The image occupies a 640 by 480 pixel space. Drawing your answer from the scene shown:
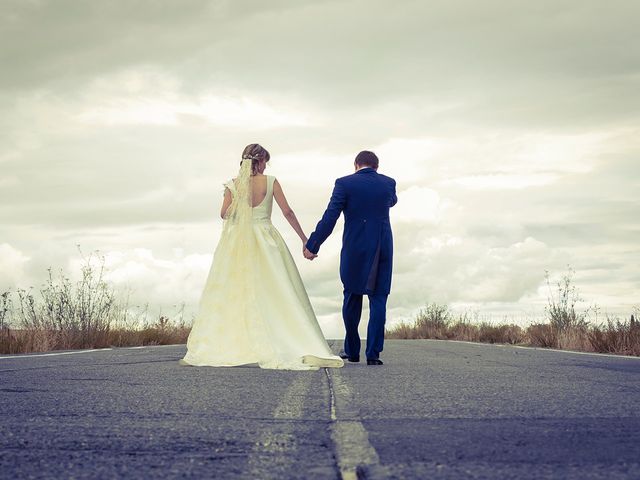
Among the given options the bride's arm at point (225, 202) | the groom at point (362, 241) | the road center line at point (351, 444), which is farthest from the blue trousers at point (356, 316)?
the road center line at point (351, 444)

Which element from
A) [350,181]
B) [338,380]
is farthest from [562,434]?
[350,181]

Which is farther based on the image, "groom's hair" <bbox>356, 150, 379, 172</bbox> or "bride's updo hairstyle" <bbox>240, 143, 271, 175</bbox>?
"bride's updo hairstyle" <bbox>240, 143, 271, 175</bbox>

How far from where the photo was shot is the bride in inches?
364

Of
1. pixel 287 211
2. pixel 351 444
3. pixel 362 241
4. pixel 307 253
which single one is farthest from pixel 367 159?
pixel 351 444

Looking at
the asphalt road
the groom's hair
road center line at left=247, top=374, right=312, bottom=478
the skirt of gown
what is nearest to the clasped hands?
the skirt of gown

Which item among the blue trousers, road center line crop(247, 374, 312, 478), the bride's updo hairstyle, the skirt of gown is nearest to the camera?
road center line crop(247, 374, 312, 478)

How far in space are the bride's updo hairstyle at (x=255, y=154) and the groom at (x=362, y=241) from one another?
99 cm

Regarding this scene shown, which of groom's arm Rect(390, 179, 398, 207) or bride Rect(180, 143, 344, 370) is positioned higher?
groom's arm Rect(390, 179, 398, 207)

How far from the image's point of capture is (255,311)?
939cm

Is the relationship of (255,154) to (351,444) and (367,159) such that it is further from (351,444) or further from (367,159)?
(351,444)

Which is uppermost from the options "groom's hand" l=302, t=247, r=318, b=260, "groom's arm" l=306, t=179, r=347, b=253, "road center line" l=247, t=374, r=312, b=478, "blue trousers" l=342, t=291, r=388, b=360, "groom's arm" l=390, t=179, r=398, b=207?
"groom's arm" l=390, t=179, r=398, b=207

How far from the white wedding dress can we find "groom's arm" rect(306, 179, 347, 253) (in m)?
0.38

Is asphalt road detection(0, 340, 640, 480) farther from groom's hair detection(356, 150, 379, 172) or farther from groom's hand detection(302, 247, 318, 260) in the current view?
groom's hair detection(356, 150, 379, 172)

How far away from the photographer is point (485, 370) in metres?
7.56
